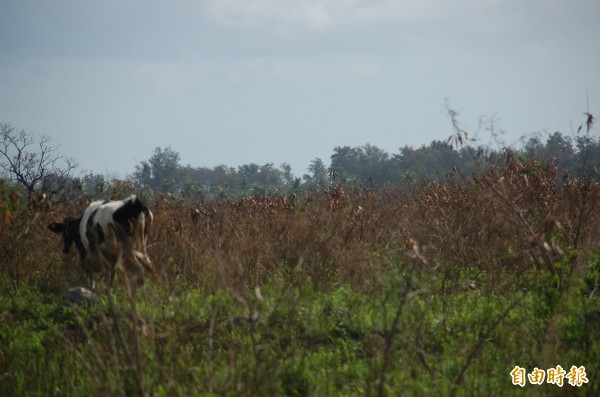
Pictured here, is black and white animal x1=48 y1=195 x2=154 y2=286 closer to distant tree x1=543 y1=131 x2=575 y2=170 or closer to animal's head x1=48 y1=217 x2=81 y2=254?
animal's head x1=48 y1=217 x2=81 y2=254

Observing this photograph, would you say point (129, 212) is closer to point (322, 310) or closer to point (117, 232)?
point (117, 232)

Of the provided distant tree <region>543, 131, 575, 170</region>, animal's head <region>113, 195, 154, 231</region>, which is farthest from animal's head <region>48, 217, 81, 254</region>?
distant tree <region>543, 131, 575, 170</region>

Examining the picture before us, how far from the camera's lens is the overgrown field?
5105 millimetres

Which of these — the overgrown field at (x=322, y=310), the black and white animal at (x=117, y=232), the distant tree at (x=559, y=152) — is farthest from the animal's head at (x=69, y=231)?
the distant tree at (x=559, y=152)

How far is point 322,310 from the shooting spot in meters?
6.65

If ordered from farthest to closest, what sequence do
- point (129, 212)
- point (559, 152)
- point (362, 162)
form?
point (362, 162)
point (559, 152)
point (129, 212)

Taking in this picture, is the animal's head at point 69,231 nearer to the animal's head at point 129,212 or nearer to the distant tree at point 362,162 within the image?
the animal's head at point 129,212

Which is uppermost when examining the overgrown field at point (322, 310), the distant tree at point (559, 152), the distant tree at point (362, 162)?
the distant tree at point (362, 162)

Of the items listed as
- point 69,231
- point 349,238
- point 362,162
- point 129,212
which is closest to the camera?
point 349,238

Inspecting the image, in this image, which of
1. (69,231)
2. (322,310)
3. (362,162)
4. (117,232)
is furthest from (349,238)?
(362,162)

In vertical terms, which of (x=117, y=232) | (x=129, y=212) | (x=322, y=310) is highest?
(x=129, y=212)

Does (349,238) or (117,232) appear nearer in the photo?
(349,238)

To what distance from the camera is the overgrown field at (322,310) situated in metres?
5.11

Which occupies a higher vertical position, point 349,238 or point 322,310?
point 349,238
